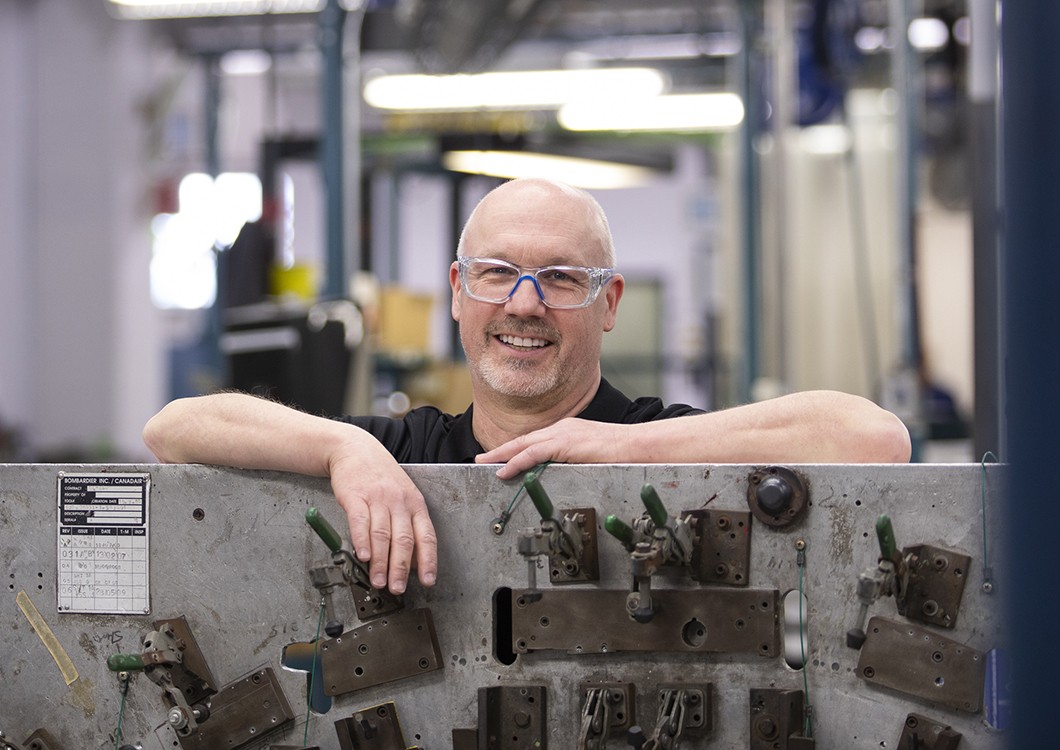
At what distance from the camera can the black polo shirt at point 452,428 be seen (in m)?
2.04

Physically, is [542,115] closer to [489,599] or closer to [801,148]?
[801,148]

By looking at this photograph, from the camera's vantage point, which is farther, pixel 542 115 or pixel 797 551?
pixel 542 115

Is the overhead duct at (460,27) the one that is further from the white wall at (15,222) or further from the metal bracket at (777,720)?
the white wall at (15,222)

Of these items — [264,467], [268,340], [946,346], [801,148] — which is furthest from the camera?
[946,346]

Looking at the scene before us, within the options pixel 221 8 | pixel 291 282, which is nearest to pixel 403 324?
pixel 291 282

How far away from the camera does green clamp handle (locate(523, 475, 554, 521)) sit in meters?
1.30

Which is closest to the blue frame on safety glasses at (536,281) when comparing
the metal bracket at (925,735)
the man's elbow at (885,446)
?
the man's elbow at (885,446)

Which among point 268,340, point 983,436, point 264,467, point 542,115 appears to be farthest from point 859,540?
point 542,115

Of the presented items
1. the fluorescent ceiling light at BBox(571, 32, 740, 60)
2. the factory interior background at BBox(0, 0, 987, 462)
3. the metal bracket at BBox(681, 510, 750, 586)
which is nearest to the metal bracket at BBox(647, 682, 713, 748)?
the metal bracket at BBox(681, 510, 750, 586)

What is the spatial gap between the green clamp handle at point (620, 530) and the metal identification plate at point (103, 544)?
560mm

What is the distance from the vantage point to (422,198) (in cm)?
1179

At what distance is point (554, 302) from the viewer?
6.48ft

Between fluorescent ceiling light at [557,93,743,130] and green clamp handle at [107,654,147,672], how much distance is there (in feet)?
17.1

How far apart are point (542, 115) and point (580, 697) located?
7.15 m
